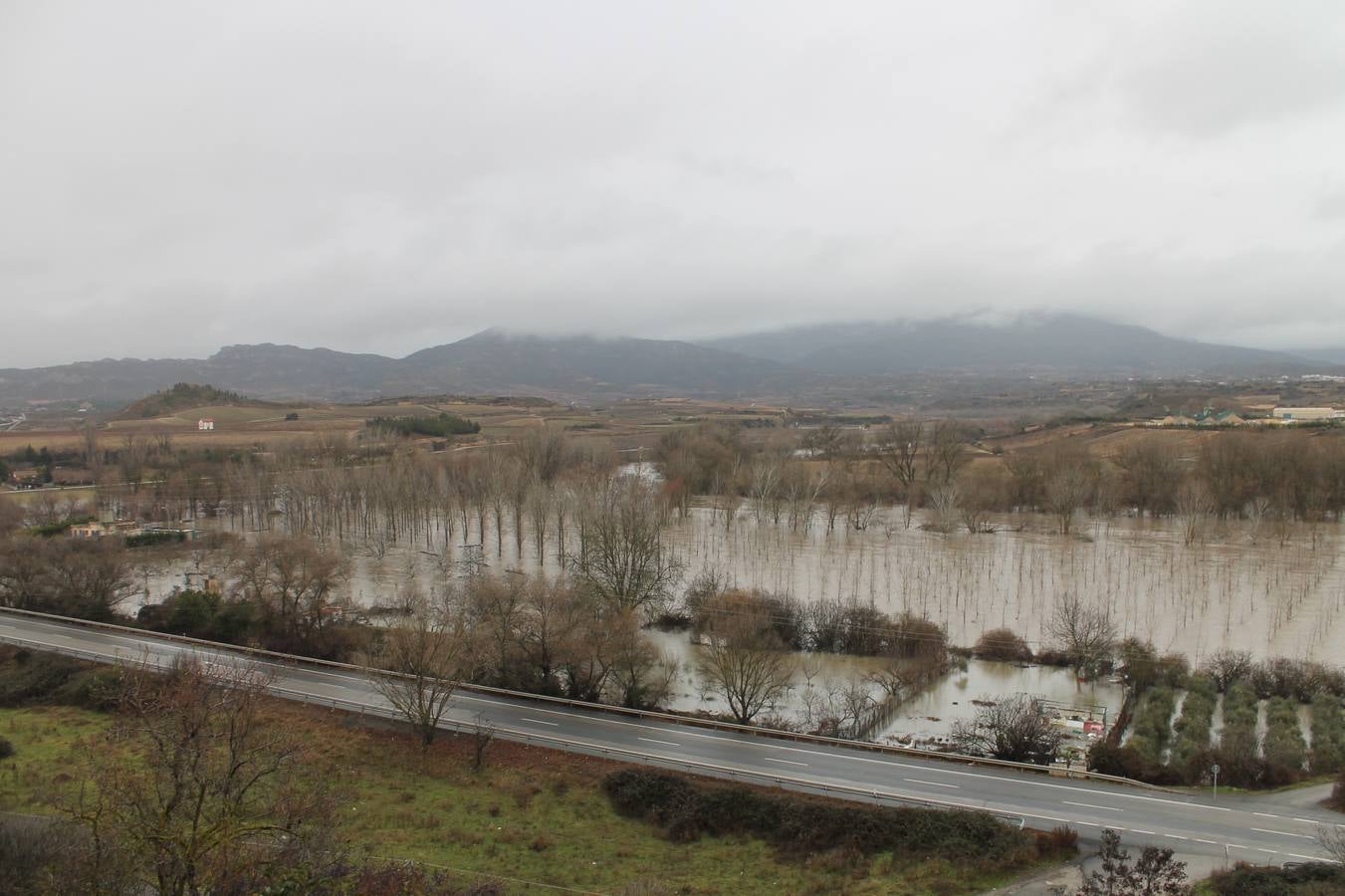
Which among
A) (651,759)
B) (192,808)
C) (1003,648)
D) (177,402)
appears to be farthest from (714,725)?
(177,402)

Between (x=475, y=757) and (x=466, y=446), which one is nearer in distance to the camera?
(x=475, y=757)

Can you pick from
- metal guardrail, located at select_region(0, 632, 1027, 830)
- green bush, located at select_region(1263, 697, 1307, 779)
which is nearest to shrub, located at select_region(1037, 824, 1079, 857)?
metal guardrail, located at select_region(0, 632, 1027, 830)

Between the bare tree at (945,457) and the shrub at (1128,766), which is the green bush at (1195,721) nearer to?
the shrub at (1128,766)

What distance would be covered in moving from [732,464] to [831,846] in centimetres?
5126

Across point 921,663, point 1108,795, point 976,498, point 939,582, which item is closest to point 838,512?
point 976,498

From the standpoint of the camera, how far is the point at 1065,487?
161ft

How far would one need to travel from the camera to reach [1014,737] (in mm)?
19156

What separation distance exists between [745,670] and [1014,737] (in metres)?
6.61

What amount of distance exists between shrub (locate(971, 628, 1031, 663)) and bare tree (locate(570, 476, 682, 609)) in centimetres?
1146

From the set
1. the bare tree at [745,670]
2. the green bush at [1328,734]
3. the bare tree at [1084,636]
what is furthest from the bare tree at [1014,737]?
the bare tree at [1084,636]

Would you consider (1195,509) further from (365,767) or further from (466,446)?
(466,446)

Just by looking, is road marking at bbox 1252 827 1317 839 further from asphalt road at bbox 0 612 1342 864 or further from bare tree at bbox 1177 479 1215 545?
bare tree at bbox 1177 479 1215 545

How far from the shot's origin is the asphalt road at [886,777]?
15102 mm

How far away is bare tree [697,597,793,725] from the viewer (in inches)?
874
